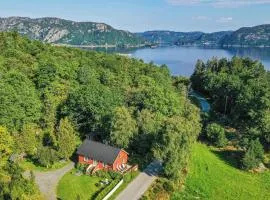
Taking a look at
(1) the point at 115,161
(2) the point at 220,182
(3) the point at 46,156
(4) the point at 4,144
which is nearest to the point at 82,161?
(3) the point at 46,156

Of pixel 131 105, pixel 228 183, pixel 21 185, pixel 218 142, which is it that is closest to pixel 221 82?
pixel 218 142

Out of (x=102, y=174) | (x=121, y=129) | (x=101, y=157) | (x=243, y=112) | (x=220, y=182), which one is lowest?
(x=220, y=182)

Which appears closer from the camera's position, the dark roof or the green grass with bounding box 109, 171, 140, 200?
the green grass with bounding box 109, 171, 140, 200

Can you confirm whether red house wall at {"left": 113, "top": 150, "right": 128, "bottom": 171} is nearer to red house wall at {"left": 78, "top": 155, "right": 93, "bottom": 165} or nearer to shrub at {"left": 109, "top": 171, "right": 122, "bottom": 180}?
shrub at {"left": 109, "top": 171, "right": 122, "bottom": 180}

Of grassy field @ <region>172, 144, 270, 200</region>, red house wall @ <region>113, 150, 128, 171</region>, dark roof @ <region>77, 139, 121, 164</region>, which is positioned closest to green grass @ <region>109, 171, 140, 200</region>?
red house wall @ <region>113, 150, 128, 171</region>

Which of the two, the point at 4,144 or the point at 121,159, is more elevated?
the point at 4,144

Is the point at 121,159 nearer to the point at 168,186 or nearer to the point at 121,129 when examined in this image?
the point at 121,129

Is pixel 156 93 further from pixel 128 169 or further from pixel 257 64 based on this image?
pixel 257 64

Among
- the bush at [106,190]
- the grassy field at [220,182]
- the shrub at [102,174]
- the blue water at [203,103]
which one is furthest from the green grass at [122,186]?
the blue water at [203,103]
